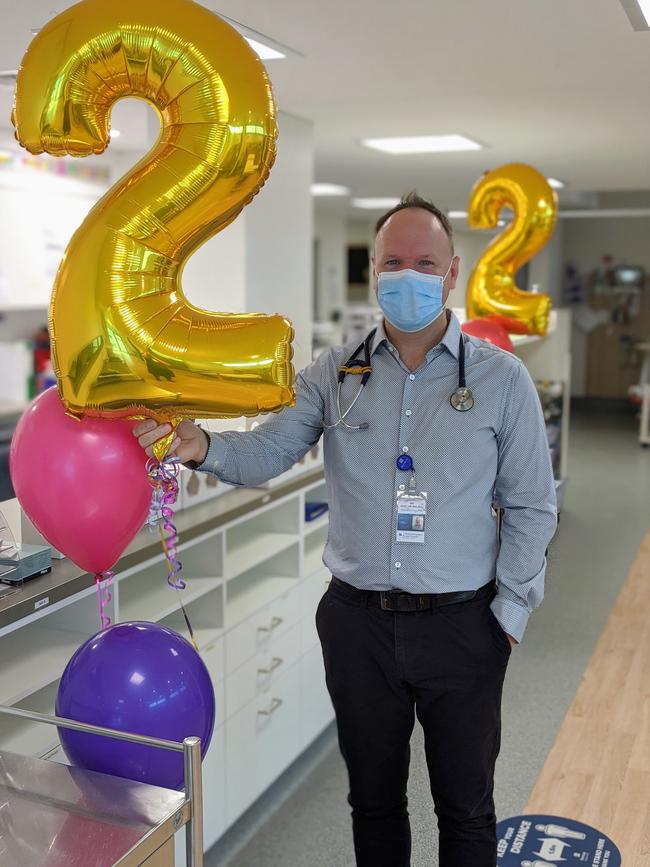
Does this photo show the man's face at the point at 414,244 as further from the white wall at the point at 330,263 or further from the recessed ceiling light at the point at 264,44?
the white wall at the point at 330,263

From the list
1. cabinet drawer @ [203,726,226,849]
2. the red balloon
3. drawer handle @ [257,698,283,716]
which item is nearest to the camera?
cabinet drawer @ [203,726,226,849]

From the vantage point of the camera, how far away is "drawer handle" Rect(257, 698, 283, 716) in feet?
10.2

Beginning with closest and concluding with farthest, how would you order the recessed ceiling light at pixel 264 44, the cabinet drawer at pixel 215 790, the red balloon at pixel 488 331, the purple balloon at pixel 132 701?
the purple balloon at pixel 132 701 < the recessed ceiling light at pixel 264 44 < the cabinet drawer at pixel 215 790 < the red balloon at pixel 488 331

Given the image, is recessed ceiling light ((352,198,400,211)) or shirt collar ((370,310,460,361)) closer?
shirt collar ((370,310,460,361))

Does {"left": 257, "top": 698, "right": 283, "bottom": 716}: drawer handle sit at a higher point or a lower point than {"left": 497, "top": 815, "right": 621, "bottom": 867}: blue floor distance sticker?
higher

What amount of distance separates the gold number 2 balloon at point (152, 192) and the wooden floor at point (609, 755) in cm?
202

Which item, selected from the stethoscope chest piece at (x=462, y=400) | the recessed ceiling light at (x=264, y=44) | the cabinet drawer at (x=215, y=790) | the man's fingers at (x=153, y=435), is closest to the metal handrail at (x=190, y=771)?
the man's fingers at (x=153, y=435)

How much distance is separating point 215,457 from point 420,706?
0.68 meters

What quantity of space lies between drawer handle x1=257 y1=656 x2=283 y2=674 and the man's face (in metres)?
1.65

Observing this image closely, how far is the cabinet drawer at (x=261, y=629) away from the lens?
9.76 feet

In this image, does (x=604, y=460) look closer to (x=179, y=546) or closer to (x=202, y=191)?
(x=179, y=546)

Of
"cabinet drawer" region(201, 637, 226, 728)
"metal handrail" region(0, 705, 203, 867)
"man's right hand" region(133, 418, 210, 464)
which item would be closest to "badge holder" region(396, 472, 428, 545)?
"man's right hand" region(133, 418, 210, 464)

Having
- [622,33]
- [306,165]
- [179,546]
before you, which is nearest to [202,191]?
[179,546]

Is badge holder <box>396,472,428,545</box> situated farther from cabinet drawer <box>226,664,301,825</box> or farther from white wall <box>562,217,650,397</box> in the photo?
white wall <box>562,217,650,397</box>
